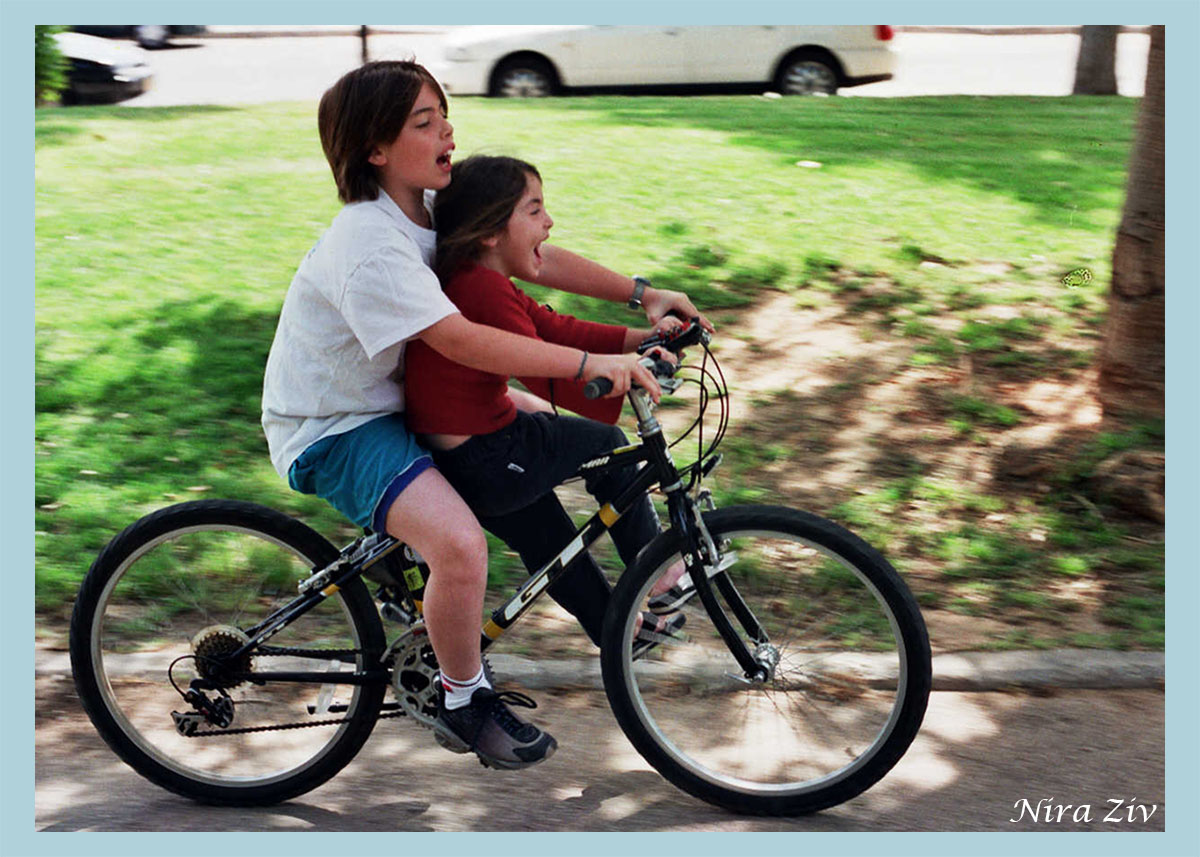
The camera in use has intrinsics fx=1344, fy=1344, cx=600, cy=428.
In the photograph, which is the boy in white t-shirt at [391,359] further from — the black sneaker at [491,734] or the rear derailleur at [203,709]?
the rear derailleur at [203,709]

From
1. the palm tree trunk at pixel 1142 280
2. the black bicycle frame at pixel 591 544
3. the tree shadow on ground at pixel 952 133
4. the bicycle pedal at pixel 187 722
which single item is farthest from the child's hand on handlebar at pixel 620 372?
the tree shadow on ground at pixel 952 133

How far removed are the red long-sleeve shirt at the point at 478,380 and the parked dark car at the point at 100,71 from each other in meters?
10.1

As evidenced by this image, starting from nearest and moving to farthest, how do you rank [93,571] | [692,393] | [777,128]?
[93,571] → [692,393] → [777,128]

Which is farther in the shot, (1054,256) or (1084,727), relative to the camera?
(1054,256)

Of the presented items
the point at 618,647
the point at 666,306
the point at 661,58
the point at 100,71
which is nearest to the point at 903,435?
the point at 666,306

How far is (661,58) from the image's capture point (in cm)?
1052

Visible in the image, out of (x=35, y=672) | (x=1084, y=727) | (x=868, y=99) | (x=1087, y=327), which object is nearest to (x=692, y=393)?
(x=1087, y=327)

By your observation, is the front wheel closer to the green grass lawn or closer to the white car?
the green grass lawn

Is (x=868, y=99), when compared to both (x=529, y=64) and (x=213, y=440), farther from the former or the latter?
(x=213, y=440)

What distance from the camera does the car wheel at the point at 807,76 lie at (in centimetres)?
1078

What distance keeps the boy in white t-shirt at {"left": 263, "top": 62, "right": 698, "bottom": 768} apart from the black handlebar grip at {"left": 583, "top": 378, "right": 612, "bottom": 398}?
27mm

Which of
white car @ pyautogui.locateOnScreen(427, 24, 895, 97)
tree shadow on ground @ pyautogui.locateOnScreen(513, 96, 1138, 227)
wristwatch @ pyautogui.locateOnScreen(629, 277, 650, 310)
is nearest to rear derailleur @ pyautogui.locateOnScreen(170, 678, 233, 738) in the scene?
wristwatch @ pyautogui.locateOnScreen(629, 277, 650, 310)

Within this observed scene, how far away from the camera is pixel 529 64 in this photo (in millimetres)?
10969

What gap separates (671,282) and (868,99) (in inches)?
160
